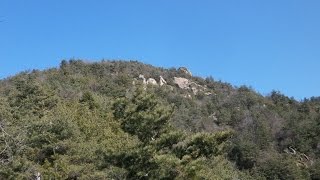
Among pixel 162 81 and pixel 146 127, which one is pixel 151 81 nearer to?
pixel 162 81

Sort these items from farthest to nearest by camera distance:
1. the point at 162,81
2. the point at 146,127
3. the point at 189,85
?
the point at 189,85 → the point at 162,81 → the point at 146,127

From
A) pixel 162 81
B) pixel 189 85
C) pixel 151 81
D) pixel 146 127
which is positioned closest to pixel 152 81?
pixel 151 81

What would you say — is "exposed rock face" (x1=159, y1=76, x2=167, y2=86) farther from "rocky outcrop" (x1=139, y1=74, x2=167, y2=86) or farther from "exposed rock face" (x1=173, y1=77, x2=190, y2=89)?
"exposed rock face" (x1=173, y1=77, x2=190, y2=89)

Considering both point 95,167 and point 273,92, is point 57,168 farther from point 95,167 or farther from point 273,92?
point 273,92

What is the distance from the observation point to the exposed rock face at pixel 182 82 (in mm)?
104525

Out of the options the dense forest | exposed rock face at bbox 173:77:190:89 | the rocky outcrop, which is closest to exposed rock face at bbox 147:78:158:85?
the rocky outcrop

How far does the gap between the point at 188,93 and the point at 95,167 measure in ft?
242

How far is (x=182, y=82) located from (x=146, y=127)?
8323 cm

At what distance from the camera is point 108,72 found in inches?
3666

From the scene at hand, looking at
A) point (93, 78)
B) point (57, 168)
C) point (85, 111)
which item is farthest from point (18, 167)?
point (93, 78)

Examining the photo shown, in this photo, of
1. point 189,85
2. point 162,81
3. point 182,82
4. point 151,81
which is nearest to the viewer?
point 151,81

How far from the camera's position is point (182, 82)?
351 ft

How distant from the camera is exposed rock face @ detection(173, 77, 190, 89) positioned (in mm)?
104525

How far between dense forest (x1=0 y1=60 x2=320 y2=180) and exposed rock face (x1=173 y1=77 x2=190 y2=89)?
8.6 inches
